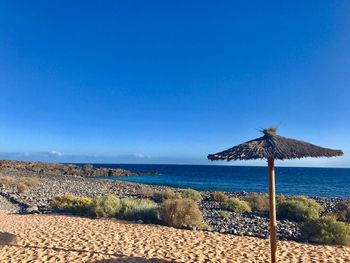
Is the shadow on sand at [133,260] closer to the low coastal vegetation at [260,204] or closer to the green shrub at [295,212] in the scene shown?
the green shrub at [295,212]

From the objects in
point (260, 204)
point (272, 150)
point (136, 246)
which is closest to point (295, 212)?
point (260, 204)

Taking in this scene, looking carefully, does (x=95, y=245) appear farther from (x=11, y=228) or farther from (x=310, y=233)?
(x=310, y=233)

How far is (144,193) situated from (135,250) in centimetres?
1583

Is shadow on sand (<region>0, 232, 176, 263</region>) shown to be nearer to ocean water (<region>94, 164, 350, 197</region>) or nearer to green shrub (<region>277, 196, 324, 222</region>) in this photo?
green shrub (<region>277, 196, 324, 222</region>)

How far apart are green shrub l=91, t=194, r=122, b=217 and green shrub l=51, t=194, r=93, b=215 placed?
412 millimetres

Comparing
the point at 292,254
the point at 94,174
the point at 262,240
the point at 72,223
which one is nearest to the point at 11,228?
the point at 72,223

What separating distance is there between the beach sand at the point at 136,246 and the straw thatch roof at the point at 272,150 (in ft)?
8.39

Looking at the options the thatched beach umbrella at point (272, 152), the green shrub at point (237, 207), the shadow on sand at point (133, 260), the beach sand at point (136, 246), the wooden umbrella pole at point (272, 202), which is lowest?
the shadow on sand at point (133, 260)

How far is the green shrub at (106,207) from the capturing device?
13.8 meters

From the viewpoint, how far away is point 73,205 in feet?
49.9

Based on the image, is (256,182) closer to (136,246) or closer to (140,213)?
(140,213)

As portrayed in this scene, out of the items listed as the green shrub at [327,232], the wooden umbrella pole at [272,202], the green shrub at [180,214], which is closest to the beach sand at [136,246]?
the green shrub at [327,232]

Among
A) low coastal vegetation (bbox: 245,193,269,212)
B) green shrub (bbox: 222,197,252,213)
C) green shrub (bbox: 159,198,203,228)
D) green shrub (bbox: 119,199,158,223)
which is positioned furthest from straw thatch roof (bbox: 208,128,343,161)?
low coastal vegetation (bbox: 245,193,269,212)

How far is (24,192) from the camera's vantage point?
2327cm
